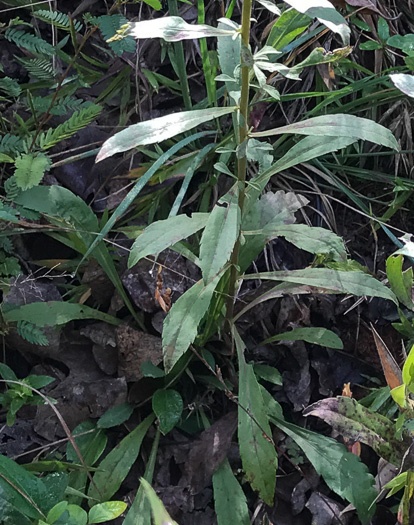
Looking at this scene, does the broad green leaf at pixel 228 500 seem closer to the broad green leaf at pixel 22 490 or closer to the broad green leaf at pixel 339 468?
the broad green leaf at pixel 339 468

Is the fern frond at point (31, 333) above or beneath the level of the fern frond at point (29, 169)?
beneath

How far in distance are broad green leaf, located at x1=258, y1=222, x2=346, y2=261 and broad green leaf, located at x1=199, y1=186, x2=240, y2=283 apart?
172 millimetres

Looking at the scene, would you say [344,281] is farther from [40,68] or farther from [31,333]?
[40,68]

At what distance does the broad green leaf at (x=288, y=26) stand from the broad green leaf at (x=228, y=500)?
109 cm

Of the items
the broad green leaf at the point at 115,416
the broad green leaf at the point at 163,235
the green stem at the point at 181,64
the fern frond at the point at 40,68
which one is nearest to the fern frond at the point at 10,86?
the fern frond at the point at 40,68

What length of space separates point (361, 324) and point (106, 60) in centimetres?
124

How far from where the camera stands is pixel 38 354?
1.57 meters

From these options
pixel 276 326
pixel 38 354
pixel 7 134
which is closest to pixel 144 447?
pixel 38 354

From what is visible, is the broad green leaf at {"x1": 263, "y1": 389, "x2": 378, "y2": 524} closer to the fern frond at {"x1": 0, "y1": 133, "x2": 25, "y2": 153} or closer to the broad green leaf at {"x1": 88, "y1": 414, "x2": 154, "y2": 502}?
the broad green leaf at {"x1": 88, "y1": 414, "x2": 154, "y2": 502}

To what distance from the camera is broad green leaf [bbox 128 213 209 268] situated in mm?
1121

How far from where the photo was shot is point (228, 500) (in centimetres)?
136

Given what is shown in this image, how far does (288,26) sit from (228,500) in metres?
1.16

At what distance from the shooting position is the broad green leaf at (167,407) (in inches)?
55.3

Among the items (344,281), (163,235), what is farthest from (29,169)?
(344,281)
